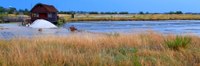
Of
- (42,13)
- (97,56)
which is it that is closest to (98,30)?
(42,13)

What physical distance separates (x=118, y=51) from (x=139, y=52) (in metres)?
0.73

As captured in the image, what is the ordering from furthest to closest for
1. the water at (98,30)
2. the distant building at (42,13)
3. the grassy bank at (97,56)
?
1. the distant building at (42,13)
2. the water at (98,30)
3. the grassy bank at (97,56)

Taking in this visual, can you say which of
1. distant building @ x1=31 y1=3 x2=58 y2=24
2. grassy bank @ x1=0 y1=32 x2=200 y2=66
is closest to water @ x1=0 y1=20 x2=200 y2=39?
grassy bank @ x1=0 y1=32 x2=200 y2=66

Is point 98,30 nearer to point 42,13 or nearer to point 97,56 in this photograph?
point 42,13

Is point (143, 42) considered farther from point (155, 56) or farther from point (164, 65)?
point (164, 65)

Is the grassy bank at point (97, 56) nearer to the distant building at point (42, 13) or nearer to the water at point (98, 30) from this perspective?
the water at point (98, 30)

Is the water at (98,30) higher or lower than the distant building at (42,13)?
lower

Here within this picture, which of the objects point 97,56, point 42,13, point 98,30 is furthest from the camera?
point 42,13

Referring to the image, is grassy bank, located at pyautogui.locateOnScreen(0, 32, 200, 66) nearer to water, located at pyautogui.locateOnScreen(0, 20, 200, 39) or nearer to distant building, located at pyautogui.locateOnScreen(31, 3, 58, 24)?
water, located at pyautogui.locateOnScreen(0, 20, 200, 39)

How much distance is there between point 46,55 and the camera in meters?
9.49

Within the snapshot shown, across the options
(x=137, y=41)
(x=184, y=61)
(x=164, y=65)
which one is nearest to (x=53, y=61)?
(x=164, y=65)

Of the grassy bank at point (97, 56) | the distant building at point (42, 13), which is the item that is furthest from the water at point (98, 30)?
the distant building at point (42, 13)

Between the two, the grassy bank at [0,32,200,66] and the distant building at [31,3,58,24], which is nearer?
the grassy bank at [0,32,200,66]

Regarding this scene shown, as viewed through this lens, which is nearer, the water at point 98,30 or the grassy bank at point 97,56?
the grassy bank at point 97,56
